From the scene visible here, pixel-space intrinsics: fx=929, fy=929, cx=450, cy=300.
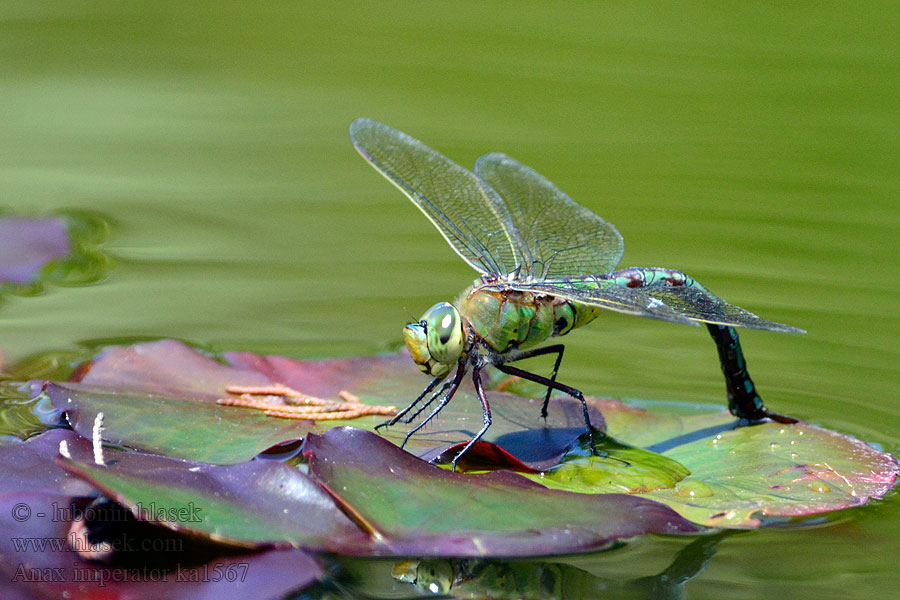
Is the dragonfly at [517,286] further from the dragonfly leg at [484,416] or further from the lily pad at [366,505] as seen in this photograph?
the lily pad at [366,505]

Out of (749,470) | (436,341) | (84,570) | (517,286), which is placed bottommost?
(84,570)

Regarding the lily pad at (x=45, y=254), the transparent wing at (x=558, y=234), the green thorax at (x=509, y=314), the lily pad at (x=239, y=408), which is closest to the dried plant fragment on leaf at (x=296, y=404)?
the lily pad at (x=239, y=408)

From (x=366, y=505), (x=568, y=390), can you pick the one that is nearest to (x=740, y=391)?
(x=568, y=390)

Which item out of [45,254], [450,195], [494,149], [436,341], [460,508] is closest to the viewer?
[460,508]

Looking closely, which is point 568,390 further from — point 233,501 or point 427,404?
point 233,501

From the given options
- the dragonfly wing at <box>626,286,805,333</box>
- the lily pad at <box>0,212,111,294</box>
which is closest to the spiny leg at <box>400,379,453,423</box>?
the dragonfly wing at <box>626,286,805,333</box>

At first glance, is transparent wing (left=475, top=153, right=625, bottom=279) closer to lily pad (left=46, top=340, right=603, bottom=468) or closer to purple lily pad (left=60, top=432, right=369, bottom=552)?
lily pad (left=46, top=340, right=603, bottom=468)

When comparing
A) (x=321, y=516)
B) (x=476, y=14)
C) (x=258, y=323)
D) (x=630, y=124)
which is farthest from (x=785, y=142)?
(x=321, y=516)
